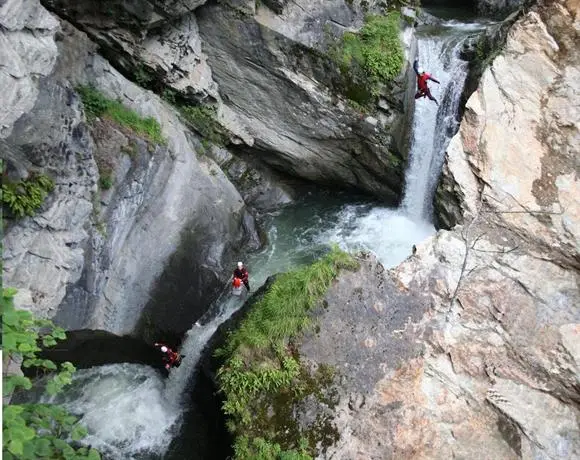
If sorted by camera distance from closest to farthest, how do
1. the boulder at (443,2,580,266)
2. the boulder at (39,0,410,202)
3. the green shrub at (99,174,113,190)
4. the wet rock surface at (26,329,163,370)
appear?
1. the wet rock surface at (26,329,163,370)
2. the green shrub at (99,174,113,190)
3. the boulder at (443,2,580,266)
4. the boulder at (39,0,410,202)

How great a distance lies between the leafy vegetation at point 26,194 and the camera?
23.6 ft

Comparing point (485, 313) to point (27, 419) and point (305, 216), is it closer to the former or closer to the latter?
point (305, 216)

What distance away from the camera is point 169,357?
9.88 meters

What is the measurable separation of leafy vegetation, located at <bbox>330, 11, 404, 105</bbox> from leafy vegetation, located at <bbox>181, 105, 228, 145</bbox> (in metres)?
3.64

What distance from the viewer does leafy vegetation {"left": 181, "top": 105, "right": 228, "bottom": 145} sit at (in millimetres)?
13102

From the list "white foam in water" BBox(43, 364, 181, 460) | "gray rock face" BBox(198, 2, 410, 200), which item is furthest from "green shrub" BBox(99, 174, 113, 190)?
"gray rock face" BBox(198, 2, 410, 200)

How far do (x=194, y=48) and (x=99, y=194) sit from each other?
18.3 ft

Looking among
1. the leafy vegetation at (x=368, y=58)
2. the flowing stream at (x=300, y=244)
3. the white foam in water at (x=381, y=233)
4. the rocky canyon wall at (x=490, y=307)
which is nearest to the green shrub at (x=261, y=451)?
the rocky canyon wall at (x=490, y=307)

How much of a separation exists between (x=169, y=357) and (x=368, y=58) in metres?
9.01

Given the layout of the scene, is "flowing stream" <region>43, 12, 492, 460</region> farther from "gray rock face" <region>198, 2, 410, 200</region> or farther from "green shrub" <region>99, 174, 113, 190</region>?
"green shrub" <region>99, 174, 113, 190</region>

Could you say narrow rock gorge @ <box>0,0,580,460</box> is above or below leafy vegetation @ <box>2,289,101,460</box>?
below

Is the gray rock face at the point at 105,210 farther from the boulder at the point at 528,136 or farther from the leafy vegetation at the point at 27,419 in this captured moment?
the boulder at the point at 528,136

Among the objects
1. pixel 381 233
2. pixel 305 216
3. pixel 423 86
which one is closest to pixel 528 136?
pixel 423 86

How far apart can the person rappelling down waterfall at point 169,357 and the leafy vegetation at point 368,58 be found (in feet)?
26.3
